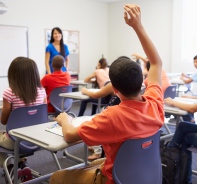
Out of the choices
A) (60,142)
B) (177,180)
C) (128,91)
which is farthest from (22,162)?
(128,91)

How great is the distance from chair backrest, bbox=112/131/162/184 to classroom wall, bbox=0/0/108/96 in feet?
17.0

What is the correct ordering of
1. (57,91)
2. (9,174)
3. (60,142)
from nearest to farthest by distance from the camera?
(60,142)
(9,174)
(57,91)

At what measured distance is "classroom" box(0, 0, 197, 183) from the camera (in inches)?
246

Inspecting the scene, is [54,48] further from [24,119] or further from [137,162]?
[137,162]

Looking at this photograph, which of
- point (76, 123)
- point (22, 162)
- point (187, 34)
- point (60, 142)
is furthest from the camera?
point (187, 34)

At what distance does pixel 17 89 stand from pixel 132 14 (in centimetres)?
117

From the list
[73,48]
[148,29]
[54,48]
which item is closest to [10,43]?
[54,48]

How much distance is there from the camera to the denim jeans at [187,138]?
220 centimetres

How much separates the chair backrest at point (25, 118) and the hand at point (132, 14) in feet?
3.47

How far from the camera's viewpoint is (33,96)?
→ 218cm

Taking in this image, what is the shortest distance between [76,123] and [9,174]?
76cm

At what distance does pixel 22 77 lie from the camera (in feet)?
6.95

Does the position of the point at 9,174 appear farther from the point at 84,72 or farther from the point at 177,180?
the point at 84,72

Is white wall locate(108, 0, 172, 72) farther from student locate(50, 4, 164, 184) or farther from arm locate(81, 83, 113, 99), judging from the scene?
student locate(50, 4, 164, 184)
